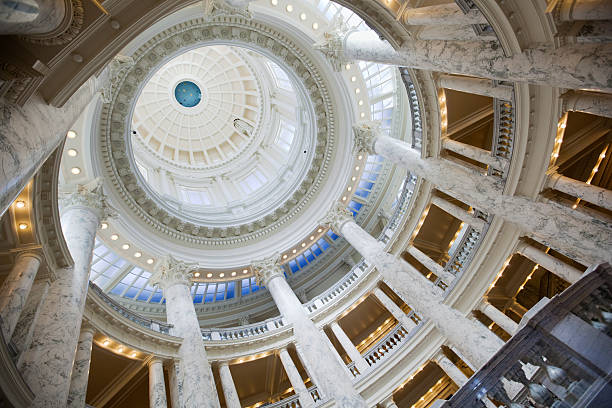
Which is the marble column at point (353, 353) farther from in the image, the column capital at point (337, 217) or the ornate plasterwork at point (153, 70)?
the ornate plasterwork at point (153, 70)

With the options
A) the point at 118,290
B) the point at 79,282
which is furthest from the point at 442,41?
the point at 118,290

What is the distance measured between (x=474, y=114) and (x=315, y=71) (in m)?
10.7

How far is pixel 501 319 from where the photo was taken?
14312 mm

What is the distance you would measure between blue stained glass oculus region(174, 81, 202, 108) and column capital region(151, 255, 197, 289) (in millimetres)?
17280

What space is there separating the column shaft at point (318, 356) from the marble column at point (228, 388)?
3485 mm

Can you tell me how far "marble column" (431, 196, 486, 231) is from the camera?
16.1m

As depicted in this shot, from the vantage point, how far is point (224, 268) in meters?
24.1

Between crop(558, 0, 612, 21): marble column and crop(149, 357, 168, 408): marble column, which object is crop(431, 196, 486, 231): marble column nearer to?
crop(558, 0, 612, 21): marble column

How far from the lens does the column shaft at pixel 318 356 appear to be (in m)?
15.7

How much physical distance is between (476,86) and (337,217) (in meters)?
12.5

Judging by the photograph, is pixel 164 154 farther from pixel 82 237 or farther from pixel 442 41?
pixel 442 41

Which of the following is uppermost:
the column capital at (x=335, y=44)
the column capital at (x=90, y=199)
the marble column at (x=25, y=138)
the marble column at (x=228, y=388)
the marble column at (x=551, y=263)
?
the column capital at (x=335, y=44)

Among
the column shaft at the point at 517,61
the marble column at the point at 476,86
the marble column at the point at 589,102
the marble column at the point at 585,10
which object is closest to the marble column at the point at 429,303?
the marble column at the point at 589,102

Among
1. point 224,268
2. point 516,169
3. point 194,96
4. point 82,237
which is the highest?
point 194,96
